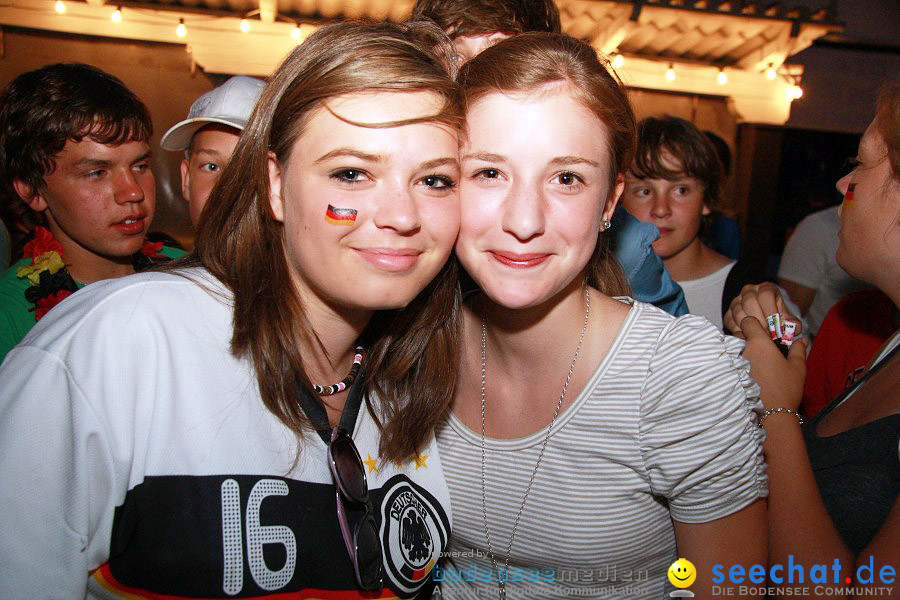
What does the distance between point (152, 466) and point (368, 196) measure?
659 millimetres

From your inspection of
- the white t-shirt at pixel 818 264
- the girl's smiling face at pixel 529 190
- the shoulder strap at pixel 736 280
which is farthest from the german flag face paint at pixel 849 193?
the white t-shirt at pixel 818 264

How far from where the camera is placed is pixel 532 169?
1.39 m

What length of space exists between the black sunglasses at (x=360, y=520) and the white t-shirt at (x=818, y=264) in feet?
9.08

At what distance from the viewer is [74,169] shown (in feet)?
7.56

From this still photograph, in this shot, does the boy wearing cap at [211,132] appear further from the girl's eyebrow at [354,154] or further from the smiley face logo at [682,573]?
the smiley face logo at [682,573]

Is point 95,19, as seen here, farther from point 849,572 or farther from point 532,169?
point 849,572

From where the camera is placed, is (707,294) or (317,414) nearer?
(317,414)

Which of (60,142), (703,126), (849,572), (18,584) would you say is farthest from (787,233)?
(18,584)

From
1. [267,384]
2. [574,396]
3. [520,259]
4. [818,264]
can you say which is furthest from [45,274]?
[818,264]

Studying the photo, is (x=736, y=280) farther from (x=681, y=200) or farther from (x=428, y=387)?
(x=428, y=387)

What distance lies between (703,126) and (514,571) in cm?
692

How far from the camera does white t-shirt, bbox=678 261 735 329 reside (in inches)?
→ 111

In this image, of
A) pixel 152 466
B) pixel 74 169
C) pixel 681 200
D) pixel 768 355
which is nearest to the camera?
pixel 152 466

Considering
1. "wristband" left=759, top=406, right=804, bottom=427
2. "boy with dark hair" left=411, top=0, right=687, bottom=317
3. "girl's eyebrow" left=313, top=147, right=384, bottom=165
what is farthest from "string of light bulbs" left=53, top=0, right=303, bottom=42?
"wristband" left=759, top=406, right=804, bottom=427
